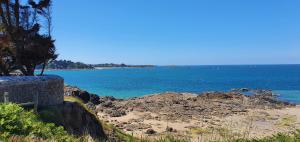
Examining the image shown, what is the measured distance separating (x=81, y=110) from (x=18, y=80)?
14.7 feet

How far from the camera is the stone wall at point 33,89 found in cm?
1816

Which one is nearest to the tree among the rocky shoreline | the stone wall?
the stone wall

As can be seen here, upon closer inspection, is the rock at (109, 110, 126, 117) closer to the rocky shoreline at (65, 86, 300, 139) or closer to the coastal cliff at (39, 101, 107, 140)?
the rocky shoreline at (65, 86, 300, 139)

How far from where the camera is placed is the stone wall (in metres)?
18.2

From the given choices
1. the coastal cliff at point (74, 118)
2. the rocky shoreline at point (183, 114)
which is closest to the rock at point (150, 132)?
the rocky shoreline at point (183, 114)

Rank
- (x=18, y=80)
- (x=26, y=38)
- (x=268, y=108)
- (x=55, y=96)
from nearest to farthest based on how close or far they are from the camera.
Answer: (x=18, y=80) < (x=55, y=96) < (x=26, y=38) < (x=268, y=108)

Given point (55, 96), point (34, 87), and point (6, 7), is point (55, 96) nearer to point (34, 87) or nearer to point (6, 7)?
point (34, 87)

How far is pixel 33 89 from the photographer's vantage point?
63.5 feet

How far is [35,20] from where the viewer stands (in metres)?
22.8

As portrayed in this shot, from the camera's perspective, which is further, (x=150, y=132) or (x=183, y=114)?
(x=183, y=114)

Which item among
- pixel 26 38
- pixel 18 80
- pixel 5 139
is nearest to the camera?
pixel 5 139

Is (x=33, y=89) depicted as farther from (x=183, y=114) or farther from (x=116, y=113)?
(x=183, y=114)

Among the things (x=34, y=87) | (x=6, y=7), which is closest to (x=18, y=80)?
(x=34, y=87)

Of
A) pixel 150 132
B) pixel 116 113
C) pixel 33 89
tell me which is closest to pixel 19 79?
pixel 33 89
